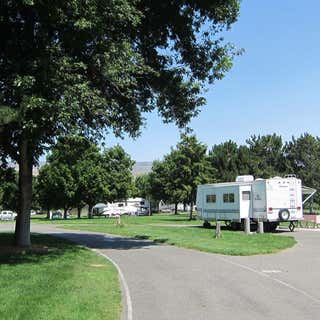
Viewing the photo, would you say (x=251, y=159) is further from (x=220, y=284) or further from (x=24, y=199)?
(x=220, y=284)

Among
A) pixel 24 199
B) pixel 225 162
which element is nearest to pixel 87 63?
pixel 24 199

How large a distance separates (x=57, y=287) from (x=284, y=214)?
22380 millimetres

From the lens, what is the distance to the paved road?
30.0ft

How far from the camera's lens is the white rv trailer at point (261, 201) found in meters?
31.5

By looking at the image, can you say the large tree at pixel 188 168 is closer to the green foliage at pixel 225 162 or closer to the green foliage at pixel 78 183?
the green foliage at pixel 78 183

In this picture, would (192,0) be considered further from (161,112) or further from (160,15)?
(161,112)

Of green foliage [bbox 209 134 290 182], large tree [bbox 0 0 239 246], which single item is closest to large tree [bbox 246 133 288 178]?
green foliage [bbox 209 134 290 182]

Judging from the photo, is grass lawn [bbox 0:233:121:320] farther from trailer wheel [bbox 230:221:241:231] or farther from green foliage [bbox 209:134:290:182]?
green foliage [bbox 209:134:290:182]

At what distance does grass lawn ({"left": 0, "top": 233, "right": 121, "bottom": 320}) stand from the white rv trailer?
15835mm

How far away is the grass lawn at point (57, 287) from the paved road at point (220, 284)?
536mm

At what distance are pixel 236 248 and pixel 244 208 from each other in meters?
12.5

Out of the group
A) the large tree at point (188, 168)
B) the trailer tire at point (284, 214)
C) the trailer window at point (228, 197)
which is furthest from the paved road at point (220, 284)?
the large tree at point (188, 168)

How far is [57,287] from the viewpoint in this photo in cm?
1113

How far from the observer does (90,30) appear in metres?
15.0
